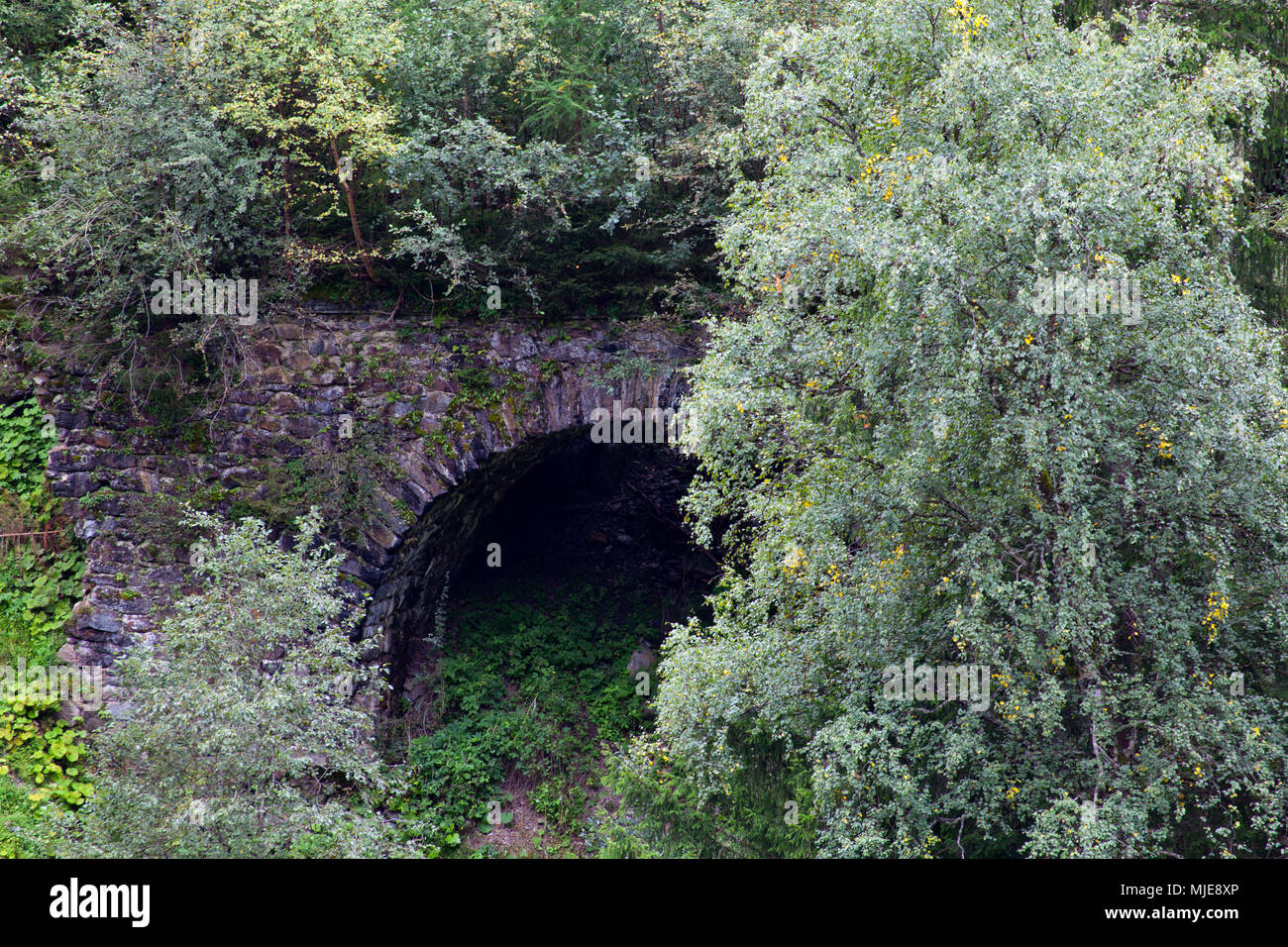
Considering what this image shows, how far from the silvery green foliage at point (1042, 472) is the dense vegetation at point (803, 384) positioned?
0.13ft

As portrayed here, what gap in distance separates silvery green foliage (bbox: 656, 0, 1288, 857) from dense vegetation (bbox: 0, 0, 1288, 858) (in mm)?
39

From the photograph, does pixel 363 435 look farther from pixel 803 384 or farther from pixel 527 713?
pixel 803 384

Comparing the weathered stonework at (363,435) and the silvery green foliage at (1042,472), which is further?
the weathered stonework at (363,435)

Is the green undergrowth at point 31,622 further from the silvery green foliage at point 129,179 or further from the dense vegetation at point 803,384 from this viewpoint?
the silvery green foliage at point 129,179

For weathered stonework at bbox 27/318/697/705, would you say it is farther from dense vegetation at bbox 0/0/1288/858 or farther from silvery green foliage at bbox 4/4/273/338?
silvery green foliage at bbox 4/4/273/338

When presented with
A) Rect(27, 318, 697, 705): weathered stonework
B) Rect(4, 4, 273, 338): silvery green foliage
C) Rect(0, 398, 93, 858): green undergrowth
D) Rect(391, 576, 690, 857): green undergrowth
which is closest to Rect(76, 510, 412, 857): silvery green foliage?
Rect(0, 398, 93, 858): green undergrowth

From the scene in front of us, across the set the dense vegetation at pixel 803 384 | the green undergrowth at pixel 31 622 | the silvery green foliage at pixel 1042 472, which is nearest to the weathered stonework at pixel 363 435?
the green undergrowth at pixel 31 622

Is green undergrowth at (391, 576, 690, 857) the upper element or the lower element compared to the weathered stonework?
lower

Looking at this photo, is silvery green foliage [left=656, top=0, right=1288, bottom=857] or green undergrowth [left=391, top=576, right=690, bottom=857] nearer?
silvery green foliage [left=656, top=0, right=1288, bottom=857]

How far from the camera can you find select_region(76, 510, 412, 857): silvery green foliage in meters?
7.55

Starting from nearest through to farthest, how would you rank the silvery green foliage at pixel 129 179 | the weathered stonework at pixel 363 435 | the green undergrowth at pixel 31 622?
the green undergrowth at pixel 31 622
the silvery green foliage at pixel 129 179
the weathered stonework at pixel 363 435

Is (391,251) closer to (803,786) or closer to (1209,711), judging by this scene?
(803,786)

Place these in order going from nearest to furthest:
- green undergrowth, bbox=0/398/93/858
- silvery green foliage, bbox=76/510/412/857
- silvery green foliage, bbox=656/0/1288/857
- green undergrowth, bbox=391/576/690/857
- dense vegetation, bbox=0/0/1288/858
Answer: silvery green foliage, bbox=656/0/1288/857, dense vegetation, bbox=0/0/1288/858, silvery green foliage, bbox=76/510/412/857, green undergrowth, bbox=0/398/93/858, green undergrowth, bbox=391/576/690/857

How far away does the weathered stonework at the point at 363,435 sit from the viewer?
12477mm
